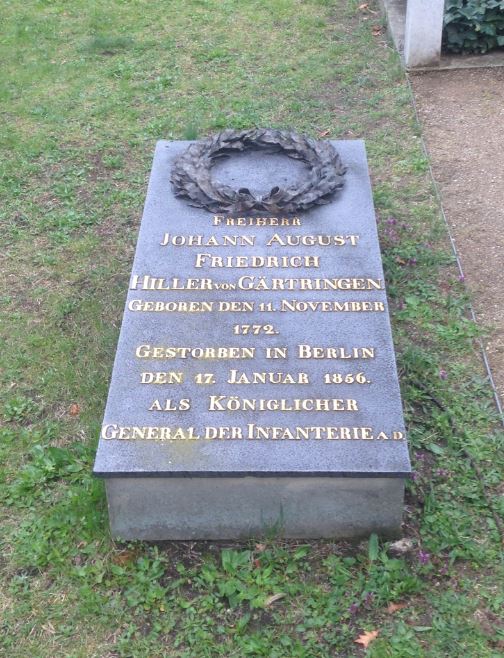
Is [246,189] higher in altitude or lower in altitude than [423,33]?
higher

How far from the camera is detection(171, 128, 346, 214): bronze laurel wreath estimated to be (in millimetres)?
4133

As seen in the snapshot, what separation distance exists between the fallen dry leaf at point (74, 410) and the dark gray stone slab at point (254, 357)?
77 centimetres

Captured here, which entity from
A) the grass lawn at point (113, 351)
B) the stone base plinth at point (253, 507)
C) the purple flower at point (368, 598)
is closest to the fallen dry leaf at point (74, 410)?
the grass lawn at point (113, 351)

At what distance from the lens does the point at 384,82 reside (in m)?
7.23

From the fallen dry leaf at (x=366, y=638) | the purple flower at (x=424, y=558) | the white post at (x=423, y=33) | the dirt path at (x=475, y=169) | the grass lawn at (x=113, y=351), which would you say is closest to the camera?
the fallen dry leaf at (x=366, y=638)

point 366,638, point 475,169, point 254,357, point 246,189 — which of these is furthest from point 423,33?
point 366,638

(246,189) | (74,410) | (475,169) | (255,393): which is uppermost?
(246,189)

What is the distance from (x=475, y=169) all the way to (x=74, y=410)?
3.59 m

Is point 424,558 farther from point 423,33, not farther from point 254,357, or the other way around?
point 423,33

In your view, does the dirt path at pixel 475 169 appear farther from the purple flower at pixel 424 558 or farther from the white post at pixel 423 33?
the purple flower at pixel 424 558

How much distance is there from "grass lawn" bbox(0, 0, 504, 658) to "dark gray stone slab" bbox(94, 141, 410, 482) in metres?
0.46

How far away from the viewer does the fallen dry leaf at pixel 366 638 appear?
3.02 meters

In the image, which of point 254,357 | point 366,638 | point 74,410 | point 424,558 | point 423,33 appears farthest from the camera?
point 423,33

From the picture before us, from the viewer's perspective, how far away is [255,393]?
3354mm
